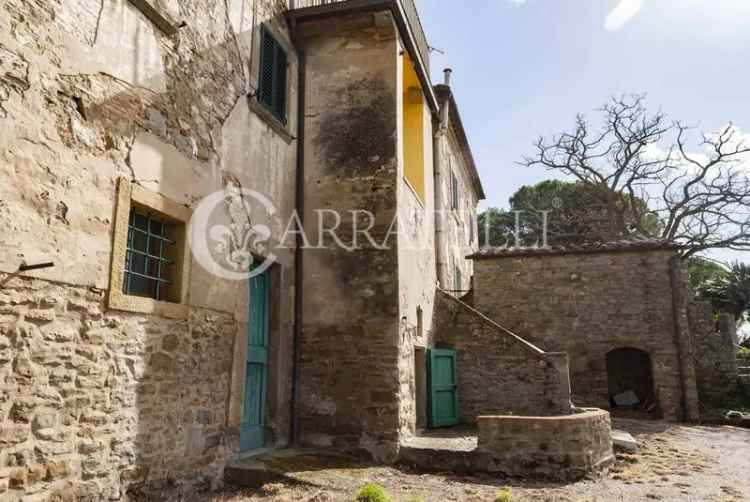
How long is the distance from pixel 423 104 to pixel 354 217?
3.28m

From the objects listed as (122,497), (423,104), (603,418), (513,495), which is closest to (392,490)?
(513,495)

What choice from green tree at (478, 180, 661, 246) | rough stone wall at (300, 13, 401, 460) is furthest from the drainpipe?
green tree at (478, 180, 661, 246)

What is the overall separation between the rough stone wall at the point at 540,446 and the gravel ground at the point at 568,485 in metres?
0.19

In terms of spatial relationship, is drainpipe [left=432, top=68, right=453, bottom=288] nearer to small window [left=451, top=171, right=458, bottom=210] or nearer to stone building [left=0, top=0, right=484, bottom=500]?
stone building [left=0, top=0, right=484, bottom=500]

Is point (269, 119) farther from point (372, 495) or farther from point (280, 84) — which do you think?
point (372, 495)

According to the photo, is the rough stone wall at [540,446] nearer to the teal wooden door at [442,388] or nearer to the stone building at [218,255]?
the stone building at [218,255]

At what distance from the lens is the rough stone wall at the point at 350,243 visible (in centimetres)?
712

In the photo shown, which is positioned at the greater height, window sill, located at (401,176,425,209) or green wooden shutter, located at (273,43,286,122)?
green wooden shutter, located at (273,43,286,122)

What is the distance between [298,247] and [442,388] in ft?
11.4

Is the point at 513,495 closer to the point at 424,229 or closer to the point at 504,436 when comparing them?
the point at 504,436

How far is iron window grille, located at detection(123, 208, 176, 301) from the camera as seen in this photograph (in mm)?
5074

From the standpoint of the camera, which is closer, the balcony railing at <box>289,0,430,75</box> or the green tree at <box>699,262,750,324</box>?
the balcony railing at <box>289,0,430,75</box>

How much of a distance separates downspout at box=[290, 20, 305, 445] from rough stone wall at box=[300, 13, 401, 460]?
0.08 m

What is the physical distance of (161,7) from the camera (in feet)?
17.9
